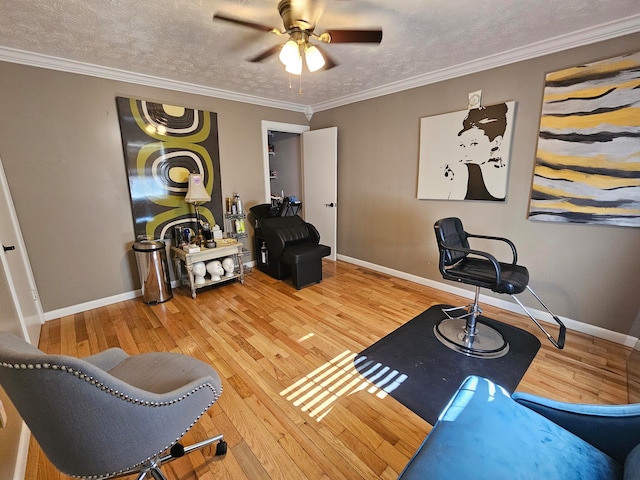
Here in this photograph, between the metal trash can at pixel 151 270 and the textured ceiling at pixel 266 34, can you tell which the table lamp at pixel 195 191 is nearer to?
the metal trash can at pixel 151 270

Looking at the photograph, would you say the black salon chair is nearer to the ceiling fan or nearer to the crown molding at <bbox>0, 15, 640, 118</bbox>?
the ceiling fan

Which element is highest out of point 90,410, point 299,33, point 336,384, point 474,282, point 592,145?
point 299,33

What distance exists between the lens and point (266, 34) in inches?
82.0

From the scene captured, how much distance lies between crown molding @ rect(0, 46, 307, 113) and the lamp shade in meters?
1.03

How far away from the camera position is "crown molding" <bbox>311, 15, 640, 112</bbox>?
6.44ft

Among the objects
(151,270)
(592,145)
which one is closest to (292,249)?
(151,270)

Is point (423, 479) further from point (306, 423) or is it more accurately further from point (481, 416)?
point (306, 423)

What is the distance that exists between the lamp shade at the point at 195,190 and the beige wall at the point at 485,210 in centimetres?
203

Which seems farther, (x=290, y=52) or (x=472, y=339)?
(x=472, y=339)

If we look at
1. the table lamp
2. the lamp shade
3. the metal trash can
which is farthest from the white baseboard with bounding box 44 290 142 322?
the lamp shade

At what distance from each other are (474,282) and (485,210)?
3.65 ft

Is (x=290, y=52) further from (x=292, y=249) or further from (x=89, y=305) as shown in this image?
(x=89, y=305)

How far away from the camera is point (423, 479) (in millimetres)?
803

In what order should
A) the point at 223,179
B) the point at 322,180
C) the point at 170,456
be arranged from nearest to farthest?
the point at 170,456, the point at 223,179, the point at 322,180
